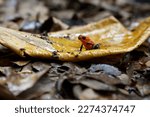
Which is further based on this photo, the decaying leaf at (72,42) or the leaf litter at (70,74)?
the decaying leaf at (72,42)

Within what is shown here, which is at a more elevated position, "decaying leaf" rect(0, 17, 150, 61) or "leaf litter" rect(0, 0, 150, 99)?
"decaying leaf" rect(0, 17, 150, 61)

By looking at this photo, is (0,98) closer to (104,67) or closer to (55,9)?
(104,67)

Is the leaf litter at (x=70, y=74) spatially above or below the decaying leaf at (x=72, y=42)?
below

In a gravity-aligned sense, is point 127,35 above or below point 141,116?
above

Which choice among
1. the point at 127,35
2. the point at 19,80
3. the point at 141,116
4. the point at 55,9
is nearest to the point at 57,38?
the point at 127,35

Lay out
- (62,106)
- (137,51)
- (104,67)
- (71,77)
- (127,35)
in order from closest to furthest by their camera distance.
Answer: (62,106) → (71,77) → (104,67) → (137,51) → (127,35)

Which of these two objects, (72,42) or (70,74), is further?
(72,42)

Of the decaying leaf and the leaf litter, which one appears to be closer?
the leaf litter

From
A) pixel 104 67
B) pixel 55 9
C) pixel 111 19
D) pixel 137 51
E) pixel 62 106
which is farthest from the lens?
pixel 55 9
